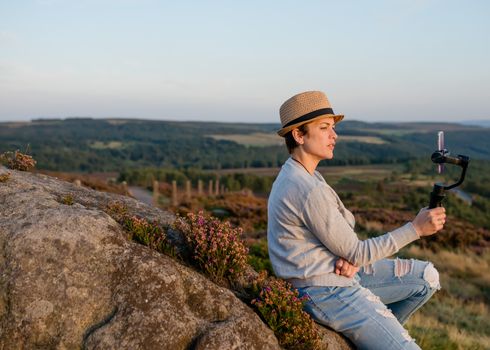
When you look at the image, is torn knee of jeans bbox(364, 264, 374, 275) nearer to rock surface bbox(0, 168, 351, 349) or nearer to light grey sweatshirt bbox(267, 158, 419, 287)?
light grey sweatshirt bbox(267, 158, 419, 287)

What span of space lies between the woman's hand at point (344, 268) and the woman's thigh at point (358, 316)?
13cm

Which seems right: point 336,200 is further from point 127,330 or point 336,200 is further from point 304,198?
point 127,330

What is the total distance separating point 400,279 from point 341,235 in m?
0.92

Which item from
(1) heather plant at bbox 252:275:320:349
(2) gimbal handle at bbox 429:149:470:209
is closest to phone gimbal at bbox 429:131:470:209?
(2) gimbal handle at bbox 429:149:470:209

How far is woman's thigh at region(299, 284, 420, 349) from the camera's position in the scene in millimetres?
3770

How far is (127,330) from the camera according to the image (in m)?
3.36

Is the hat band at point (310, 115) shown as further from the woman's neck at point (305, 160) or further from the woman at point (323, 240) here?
the woman's neck at point (305, 160)

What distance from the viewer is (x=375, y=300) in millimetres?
3922

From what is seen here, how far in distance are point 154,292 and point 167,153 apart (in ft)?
381

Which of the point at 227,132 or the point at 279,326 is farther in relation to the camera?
the point at 227,132

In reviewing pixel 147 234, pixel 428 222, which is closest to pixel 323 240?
pixel 428 222

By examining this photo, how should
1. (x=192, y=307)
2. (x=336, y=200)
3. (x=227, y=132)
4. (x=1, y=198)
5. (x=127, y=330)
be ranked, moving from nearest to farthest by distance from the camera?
(x=127, y=330) < (x=192, y=307) < (x=336, y=200) < (x=1, y=198) < (x=227, y=132)

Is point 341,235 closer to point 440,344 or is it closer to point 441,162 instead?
point 441,162

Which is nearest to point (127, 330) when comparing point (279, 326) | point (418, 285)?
point (279, 326)
